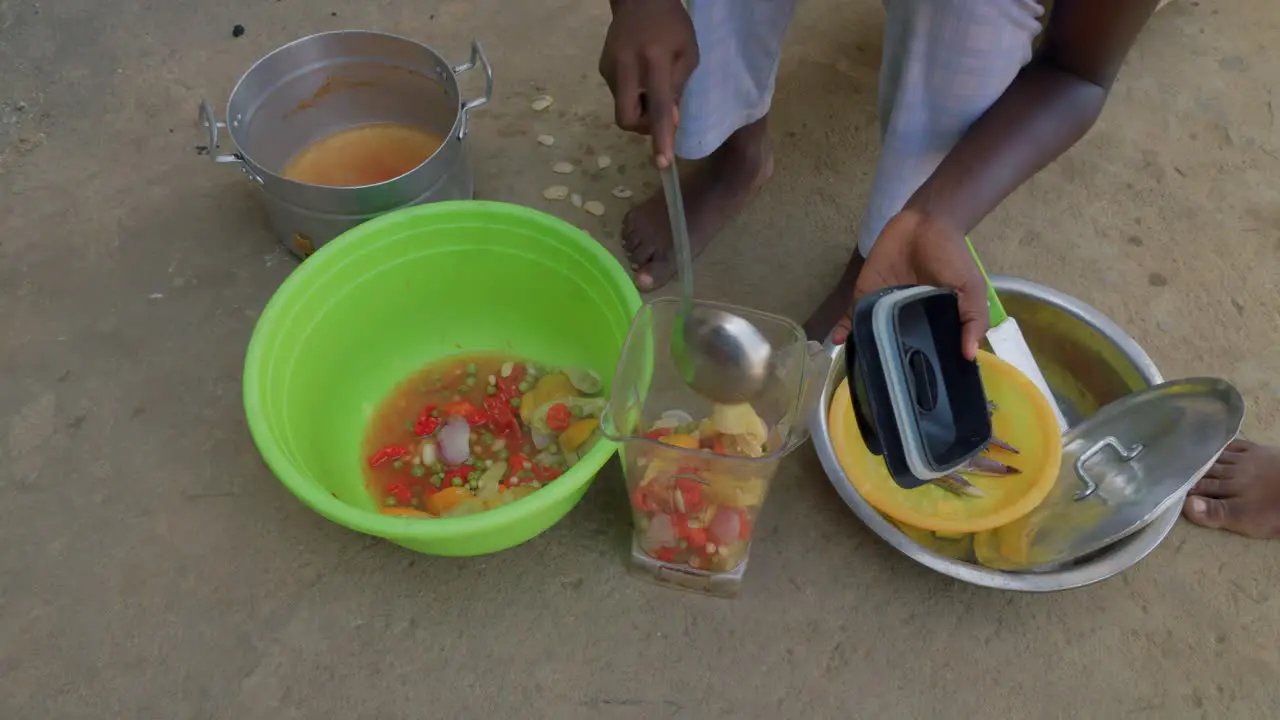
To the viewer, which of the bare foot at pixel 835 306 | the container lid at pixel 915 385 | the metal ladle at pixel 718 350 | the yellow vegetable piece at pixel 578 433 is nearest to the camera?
the container lid at pixel 915 385

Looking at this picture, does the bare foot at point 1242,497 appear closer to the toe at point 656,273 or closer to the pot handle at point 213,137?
the toe at point 656,273

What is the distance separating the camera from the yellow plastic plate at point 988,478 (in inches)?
36.9

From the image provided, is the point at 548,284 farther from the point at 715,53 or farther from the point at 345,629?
the point at 345,629

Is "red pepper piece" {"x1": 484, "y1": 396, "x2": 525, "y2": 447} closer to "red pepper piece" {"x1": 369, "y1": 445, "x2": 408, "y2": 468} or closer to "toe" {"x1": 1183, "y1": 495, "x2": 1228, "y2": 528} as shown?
"red pepper piece" {"x1": 369, "y1": 445, "x2": 408, "y2": 468}

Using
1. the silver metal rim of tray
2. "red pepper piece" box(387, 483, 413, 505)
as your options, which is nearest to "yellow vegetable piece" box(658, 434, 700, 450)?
the silver metal rim of tray

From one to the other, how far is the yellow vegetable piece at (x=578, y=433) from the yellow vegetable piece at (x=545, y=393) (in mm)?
65

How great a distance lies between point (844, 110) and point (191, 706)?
1256mm

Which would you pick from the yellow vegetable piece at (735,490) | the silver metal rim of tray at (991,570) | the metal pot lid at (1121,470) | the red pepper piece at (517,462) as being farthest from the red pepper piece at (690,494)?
the metal pot lid at (1121,470)

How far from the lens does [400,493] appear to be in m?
1.06

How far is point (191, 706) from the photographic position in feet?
3.14

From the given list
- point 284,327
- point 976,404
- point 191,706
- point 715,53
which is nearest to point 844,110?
point 715,53

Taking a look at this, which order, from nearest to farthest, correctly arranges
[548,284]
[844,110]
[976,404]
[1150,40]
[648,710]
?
[976,404] → [648,710] → [548,284] → [844,110] → [1150,40]

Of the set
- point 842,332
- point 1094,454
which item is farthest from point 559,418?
point 1094,454

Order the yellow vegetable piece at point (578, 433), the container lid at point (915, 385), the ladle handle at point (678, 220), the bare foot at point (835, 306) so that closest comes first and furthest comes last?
1. the container lid at point (915, 385)
2. the ladle handle at point (678, 220)
3. the yellow vegetable piece at point (578, 433)
4. the bare foot at point (835, 306)
